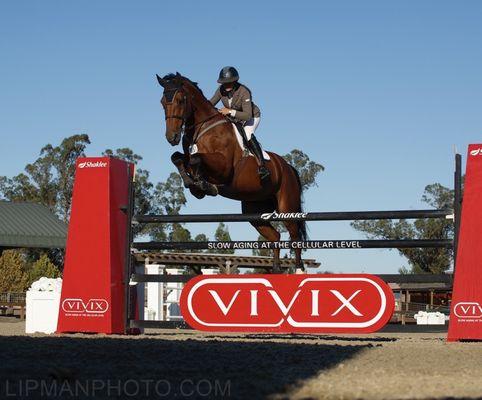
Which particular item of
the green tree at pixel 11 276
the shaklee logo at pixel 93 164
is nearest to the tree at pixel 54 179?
the green tree at pixel 11 276

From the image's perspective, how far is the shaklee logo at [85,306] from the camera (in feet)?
29.2

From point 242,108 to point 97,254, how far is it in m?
2.04

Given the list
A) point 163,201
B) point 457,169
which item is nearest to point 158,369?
point 457,169

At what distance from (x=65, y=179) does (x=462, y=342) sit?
4016 centimetres

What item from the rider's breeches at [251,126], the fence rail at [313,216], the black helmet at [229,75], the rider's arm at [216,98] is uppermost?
the black helmet at [229,75]

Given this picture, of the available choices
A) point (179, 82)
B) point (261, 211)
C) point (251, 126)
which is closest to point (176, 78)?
point (179, 82)

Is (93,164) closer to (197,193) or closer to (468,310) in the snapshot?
(197,193)

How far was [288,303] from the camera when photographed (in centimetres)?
836

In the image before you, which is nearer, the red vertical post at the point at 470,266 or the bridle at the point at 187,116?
the red vertical post at the point at 470,266

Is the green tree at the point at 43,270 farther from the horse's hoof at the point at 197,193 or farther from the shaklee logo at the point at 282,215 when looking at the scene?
the shaklee logo at the point at 282,215

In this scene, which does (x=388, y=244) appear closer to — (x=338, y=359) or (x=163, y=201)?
(x=338, y=359)

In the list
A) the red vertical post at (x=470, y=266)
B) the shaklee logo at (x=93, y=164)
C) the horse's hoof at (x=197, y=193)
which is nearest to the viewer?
the red vertical post at (x=470, y=266)

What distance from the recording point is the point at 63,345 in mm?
6688

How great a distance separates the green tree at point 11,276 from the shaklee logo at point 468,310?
24837mm
